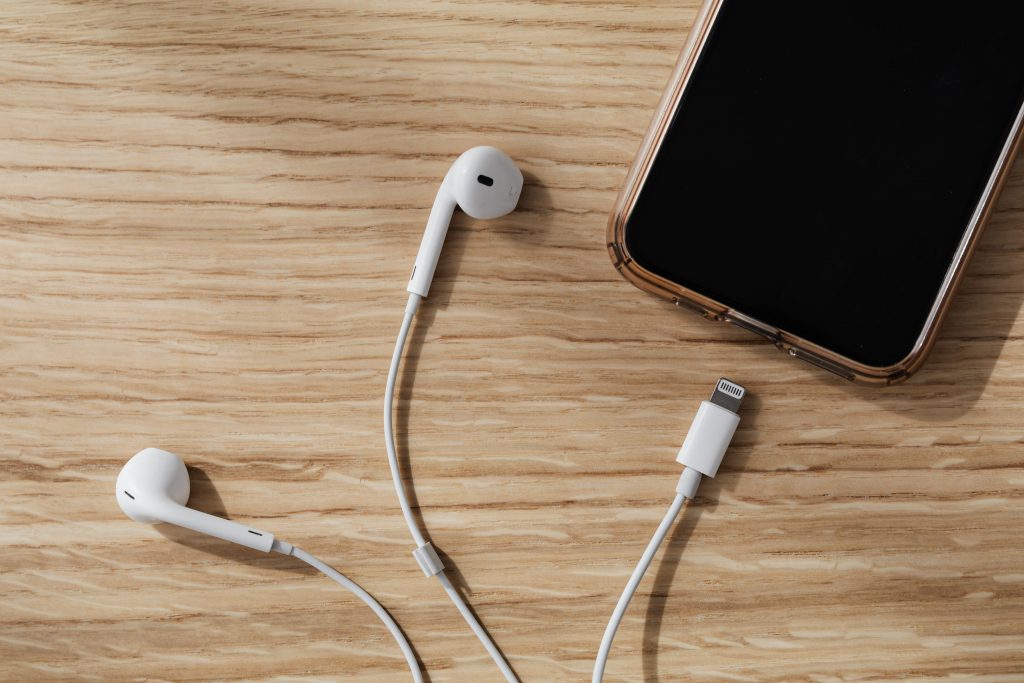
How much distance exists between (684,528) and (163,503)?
0.45m

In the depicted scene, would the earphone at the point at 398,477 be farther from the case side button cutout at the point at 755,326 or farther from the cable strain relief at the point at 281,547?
the case side button cutout at the point at 755,326

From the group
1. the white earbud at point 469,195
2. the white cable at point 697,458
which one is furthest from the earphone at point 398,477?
the white cable at point 697,458

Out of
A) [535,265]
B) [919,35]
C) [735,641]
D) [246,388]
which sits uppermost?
[919,35]

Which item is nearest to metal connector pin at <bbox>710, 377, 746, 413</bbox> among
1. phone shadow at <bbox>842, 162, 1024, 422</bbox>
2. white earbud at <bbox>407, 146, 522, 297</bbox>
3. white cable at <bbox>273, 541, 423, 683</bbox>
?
phone shadow at <bbox>842, 162, 1024, 422</bbox>

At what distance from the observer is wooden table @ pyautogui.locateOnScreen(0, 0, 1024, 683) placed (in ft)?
1.92

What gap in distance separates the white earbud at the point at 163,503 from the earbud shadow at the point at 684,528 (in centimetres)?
34

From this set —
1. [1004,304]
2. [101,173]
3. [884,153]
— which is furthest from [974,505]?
[101,173]

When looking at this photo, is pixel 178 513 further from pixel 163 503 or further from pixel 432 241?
pixel 432 241

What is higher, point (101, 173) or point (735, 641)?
point (101, 173)

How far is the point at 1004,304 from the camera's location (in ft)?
1.86

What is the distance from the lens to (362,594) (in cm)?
59

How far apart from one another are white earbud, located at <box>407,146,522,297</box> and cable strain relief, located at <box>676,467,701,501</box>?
0.88 ft

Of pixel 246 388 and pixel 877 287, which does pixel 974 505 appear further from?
pixel 246 388

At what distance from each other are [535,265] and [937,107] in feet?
1.09
